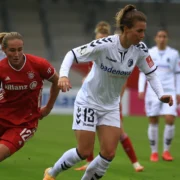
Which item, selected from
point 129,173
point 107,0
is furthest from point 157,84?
A: point 107,0

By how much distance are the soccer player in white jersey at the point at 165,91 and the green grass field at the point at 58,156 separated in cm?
36

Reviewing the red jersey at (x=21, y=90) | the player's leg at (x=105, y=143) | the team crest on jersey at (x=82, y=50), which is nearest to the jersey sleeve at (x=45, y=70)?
the red jersey at (x=21, y=90)

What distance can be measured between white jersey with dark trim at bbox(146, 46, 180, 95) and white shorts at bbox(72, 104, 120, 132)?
404 cm

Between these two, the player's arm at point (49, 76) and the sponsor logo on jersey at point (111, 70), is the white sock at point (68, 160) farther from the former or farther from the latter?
the sponsor logo on jersey at point (111, 70)

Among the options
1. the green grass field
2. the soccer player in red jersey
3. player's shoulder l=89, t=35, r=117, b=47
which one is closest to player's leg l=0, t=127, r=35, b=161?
the soccer player in red jersey

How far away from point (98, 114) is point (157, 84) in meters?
0.76

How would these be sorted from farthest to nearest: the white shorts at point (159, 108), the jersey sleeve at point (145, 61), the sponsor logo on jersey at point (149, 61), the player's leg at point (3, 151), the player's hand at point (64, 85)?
1. the white shorts at point (159, 108)
2. the sponsor logo on jersey at point (149, 61)
3. the jersey sleeve at point (145, 61)
4. the player's leg at point (3, 151)
5. the player's hand at point (64, 85)

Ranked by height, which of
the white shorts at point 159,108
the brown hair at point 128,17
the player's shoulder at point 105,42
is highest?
the brown hair at point 128,17

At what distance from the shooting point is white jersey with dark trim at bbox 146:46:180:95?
11047 millimetres

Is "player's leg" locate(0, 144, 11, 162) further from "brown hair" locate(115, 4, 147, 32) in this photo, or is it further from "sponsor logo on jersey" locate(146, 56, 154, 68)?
"sponsor logo on jersey" locate(146, 56, 154, 68)

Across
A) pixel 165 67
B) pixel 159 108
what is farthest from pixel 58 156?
pixel 165 67

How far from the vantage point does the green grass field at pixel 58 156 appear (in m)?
8.84

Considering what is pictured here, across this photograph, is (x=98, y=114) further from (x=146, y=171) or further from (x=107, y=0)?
(x=107, y=0)

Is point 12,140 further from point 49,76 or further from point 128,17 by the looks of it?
point 128,17
